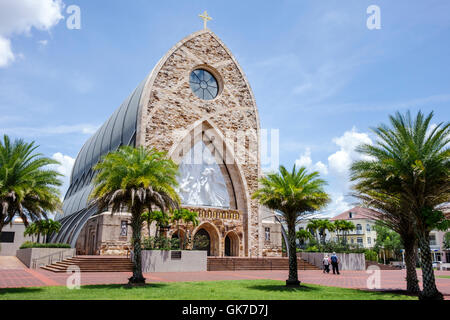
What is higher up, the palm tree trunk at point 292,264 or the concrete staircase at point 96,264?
the palm tree trunk at point 292,264

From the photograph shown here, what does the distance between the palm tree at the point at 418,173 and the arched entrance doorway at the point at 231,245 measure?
22.9m

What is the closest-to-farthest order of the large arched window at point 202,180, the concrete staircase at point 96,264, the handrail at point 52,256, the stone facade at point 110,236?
the concrete staircase at point 96,264, the handrail at point 52,256, the stone facade at point 110,236, the large arched window at point 202,180

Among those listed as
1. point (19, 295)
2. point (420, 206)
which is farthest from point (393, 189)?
point (19, 295)

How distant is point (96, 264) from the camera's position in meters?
23.5

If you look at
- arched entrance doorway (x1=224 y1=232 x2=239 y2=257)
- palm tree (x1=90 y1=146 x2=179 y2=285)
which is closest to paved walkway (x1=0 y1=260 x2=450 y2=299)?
palm tree (x1=90 y1=146 x2=179 y2=285)

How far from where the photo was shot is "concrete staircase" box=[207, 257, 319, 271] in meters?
27.4

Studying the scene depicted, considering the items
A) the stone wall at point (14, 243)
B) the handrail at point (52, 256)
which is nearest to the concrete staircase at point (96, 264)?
the handrail at point (52, 256)

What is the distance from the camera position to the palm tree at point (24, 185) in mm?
14242

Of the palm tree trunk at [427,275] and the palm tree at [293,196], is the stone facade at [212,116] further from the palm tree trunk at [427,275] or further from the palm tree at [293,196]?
the palm tree trunk at [427,275]

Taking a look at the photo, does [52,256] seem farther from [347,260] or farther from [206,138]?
[347,260]

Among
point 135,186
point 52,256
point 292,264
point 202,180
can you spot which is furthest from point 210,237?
point 135,186

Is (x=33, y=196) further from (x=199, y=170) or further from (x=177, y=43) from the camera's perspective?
(x=177, y=43)

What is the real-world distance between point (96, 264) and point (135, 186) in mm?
10070
